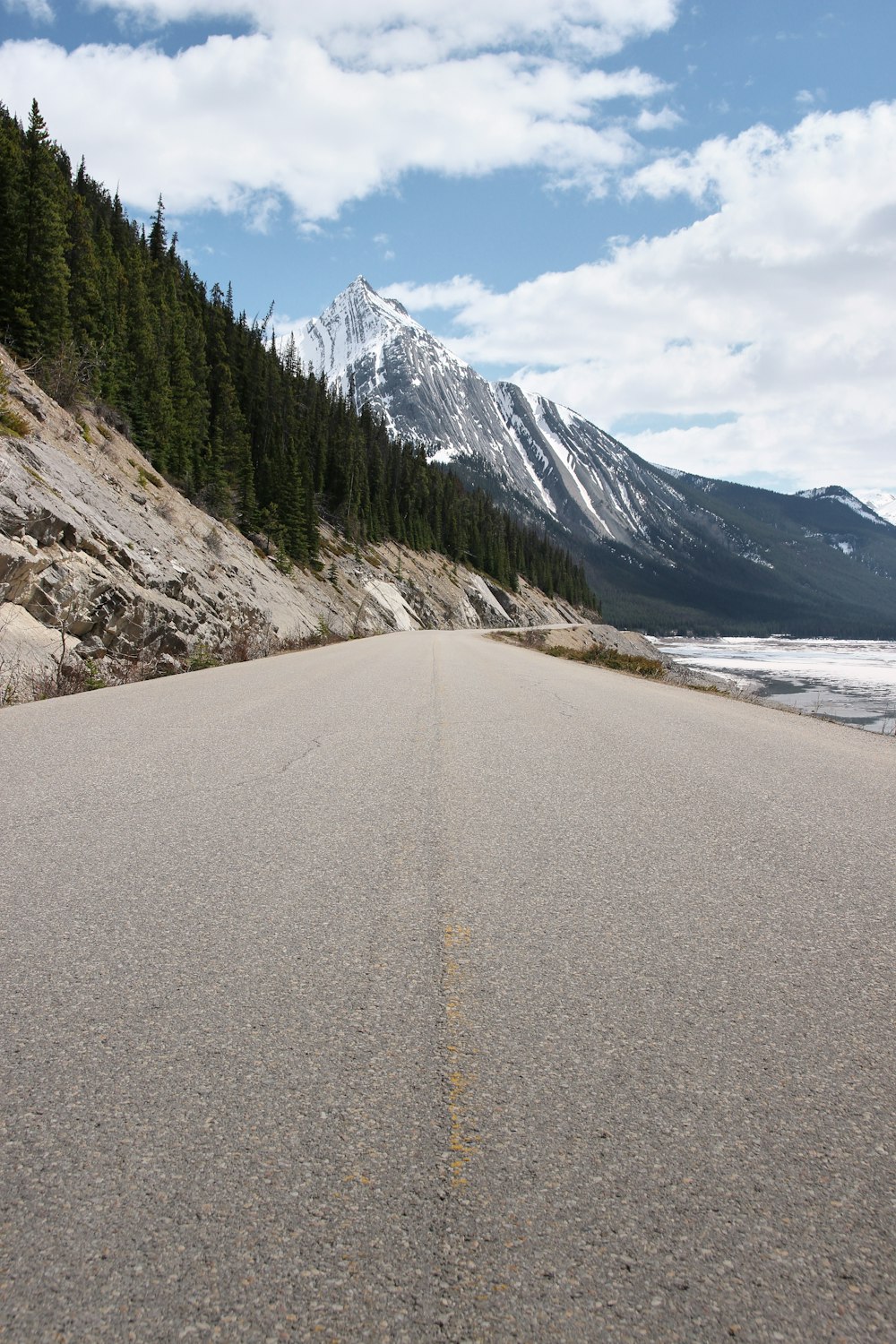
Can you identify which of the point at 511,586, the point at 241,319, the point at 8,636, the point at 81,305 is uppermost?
the point at 241,319

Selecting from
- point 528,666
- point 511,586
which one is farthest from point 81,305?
point 511,586

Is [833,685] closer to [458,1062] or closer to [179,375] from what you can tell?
[179,375]

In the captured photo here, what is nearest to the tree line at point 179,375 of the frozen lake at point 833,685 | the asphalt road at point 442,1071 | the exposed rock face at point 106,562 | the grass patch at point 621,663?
the exposed rock face at point 106,562

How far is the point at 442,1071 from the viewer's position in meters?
2.16

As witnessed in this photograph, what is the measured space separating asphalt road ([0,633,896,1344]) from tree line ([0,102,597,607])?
871 inches

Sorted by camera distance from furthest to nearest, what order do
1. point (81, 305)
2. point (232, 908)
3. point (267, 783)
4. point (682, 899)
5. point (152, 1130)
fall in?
point (81, 305) → point (267, 783) → point (682, 899) → point (232, 908) → point (152, 1130)

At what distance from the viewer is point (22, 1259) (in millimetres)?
1510

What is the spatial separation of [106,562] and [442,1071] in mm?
13882

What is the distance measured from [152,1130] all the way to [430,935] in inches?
53.9

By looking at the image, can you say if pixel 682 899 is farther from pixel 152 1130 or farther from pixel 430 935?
pixel 152 1130

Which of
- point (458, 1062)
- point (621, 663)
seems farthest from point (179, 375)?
point (458, 1062)

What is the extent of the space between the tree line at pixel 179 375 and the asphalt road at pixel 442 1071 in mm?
22116

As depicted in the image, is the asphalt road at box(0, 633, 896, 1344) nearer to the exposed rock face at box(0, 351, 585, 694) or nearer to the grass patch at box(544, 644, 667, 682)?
the exposed rock face at box(0, 351, 585, 694)

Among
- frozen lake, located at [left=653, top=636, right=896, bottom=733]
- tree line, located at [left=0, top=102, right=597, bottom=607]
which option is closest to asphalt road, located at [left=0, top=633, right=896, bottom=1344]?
frozen lake, located at [left=653, top=636, right=896, bottom=733]
